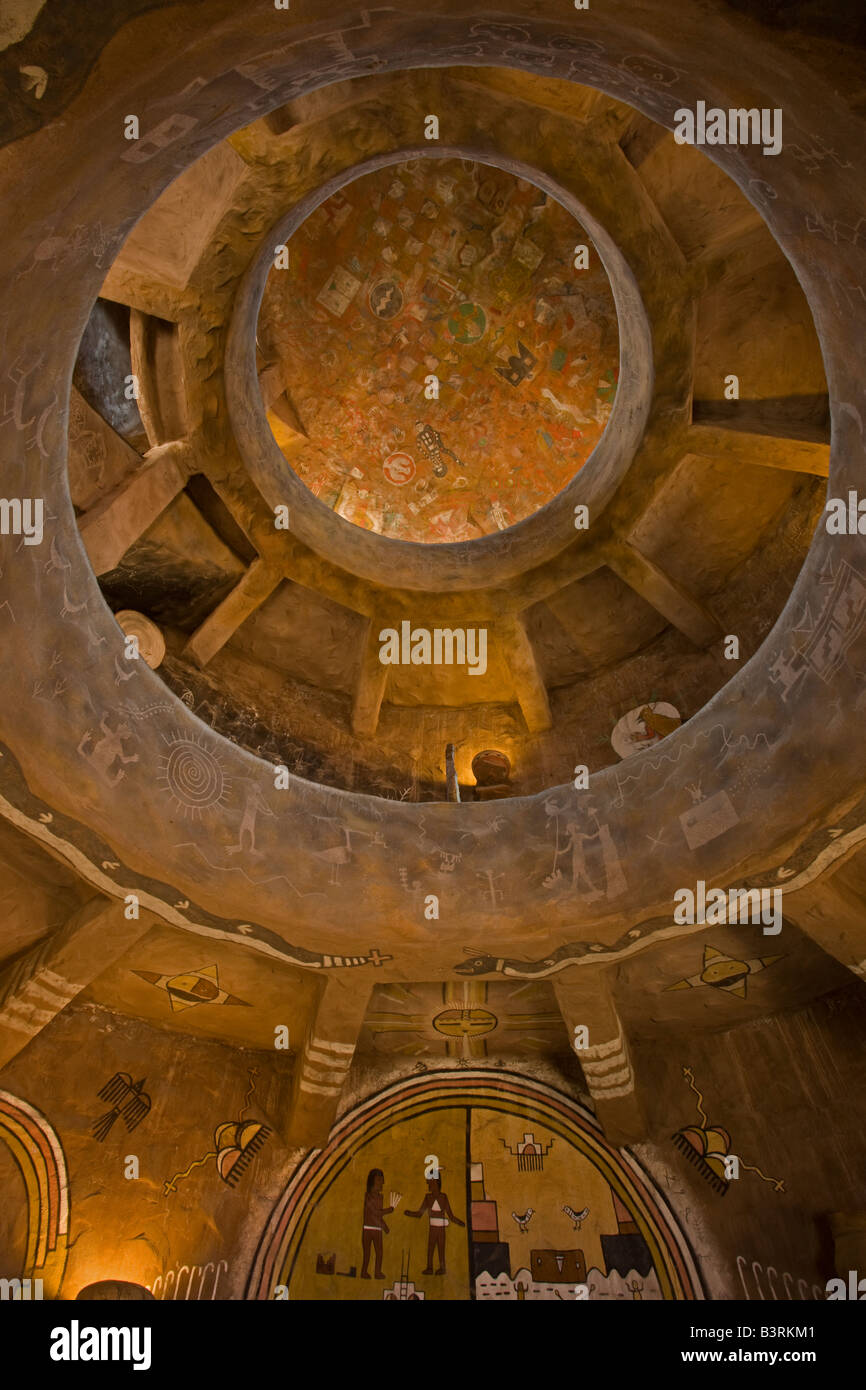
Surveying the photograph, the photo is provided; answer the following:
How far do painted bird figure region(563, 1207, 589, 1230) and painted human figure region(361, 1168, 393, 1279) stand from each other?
1.70m

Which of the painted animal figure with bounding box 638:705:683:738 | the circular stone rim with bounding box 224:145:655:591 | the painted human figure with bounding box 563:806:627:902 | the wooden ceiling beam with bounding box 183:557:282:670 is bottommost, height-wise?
the painted human figure with bounding box 563:806:627:902

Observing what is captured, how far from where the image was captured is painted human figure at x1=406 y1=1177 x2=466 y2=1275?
309 inches

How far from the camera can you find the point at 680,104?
4.61 meters

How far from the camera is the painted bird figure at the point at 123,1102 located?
7860mm

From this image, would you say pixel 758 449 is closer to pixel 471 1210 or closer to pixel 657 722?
pixel 657 722

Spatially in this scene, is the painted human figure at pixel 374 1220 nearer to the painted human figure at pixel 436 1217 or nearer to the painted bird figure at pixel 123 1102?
the painted human figure at pixel 436 1217

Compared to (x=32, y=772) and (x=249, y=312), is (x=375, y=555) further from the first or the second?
(x=32, y=772)

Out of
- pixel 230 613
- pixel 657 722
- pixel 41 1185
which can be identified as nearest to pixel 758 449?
pixel 657 722

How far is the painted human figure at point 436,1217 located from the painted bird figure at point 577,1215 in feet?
3.30

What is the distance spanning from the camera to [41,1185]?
23.9ft

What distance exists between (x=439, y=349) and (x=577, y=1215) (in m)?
10.6

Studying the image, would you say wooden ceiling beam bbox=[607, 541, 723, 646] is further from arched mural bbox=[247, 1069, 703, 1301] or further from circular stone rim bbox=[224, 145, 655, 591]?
arched mural bbox=[247, 1069, 703, 1301]

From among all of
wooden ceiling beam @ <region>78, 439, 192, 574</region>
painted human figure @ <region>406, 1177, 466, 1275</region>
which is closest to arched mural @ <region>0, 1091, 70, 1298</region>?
painted human figure @ <region>406, 1177, 466, 1275</region>

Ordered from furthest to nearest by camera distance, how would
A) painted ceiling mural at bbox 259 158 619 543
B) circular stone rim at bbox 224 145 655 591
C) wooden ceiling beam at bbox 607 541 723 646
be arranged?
1. painted ceiling mural at bbox 259 158 619 543
2. wooden ceiling beam at bbox 607 541 723 646
3. circular stone rim at bbox 224 145 655 591
